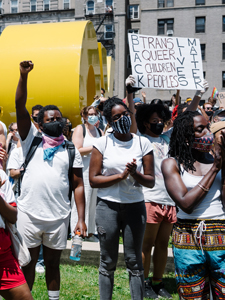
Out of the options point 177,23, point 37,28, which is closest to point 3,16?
point 177,23

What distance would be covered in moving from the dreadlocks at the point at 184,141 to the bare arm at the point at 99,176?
53 centimetres

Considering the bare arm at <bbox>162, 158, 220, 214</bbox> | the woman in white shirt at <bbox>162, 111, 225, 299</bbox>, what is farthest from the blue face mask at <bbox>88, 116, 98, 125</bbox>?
the bare arm at <bbox>162, 158, 220, 214</bbox>

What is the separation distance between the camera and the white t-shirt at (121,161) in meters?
3.20

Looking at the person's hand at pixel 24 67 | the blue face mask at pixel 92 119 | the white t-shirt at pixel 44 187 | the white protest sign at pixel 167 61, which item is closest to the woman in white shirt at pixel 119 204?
the white t-shirt at pixel 44 187

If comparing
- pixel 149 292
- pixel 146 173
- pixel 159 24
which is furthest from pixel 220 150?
pixel 159 24

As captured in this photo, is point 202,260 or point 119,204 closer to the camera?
point 202,260

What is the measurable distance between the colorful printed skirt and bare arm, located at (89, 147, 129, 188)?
826 millimetres

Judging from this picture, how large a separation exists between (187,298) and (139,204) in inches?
40.4

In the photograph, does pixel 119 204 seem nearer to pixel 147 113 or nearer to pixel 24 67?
pixel 147 113

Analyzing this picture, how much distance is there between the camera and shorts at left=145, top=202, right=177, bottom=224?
3.82 metres

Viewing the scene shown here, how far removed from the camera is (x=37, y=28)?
6641 mm

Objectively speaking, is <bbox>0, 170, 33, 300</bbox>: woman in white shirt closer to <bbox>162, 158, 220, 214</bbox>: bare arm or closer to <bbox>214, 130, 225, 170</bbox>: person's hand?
<bbox>162, 158, 220, 214</bbox>: bare arm

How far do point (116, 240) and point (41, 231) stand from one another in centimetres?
68

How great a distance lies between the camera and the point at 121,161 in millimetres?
3215
